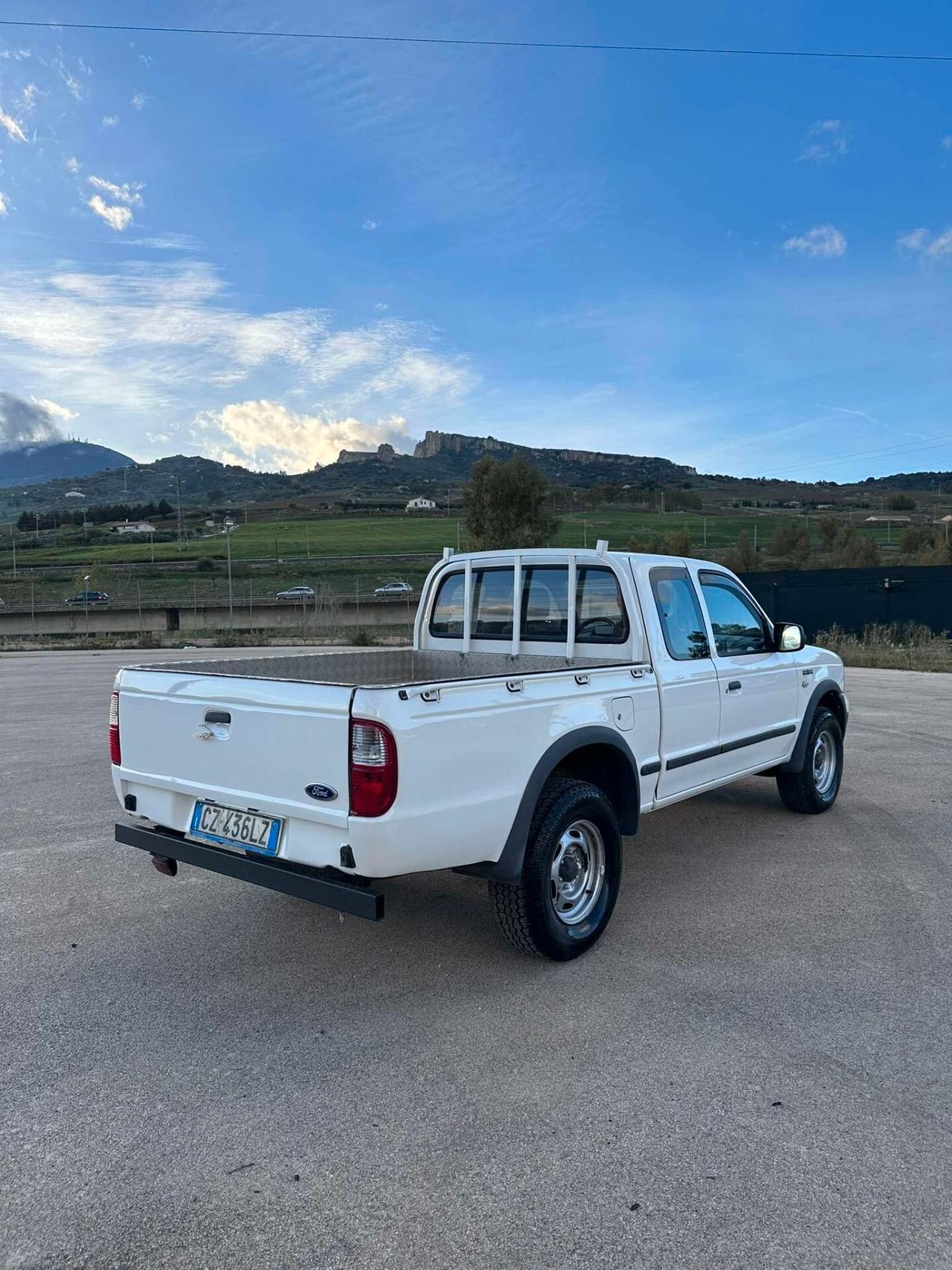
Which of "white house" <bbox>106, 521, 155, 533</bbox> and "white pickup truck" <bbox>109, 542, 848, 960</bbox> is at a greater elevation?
"white house" <bbox>106, 521, 155, 533</bbox>

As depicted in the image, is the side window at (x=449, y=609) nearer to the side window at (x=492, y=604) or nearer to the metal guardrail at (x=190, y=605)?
the side window at (x=492, y=604)

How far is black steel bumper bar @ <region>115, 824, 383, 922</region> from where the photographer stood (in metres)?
3.34

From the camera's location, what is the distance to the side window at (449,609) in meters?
5.89

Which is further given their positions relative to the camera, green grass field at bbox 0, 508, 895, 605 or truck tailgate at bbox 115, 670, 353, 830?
green grass field at bbox 0, 508, 895, 605

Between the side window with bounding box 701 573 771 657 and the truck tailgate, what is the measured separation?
297cm

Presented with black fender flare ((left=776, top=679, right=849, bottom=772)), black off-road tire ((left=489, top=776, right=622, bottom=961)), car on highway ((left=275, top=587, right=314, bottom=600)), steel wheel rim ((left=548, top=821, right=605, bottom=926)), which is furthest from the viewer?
car on highway ((left=275, top=587, right=314, bottom=600))

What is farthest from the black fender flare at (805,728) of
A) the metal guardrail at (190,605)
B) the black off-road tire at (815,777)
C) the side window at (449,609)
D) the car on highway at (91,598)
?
the car on highway at (91,598)

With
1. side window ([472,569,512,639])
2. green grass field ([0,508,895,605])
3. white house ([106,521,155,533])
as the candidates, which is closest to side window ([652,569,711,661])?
side window ([472,569,512,639])

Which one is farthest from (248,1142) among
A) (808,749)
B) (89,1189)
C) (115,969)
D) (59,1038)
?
(808,749)

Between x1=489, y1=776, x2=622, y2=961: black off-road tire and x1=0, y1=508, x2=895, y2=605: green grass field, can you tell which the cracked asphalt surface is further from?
x1=0, y1=508, x2=895, y2=605: green grass field

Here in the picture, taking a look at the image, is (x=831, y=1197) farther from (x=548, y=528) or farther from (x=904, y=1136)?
(x=548, y=528)

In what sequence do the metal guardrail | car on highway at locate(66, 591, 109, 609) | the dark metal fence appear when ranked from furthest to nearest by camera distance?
car on highway at locate(66, 591, 109, 609), the metal guardrail, the dark metal fence

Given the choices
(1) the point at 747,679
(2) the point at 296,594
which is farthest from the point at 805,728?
(2) the point at 296,594

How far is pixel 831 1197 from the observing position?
2.47 meters
